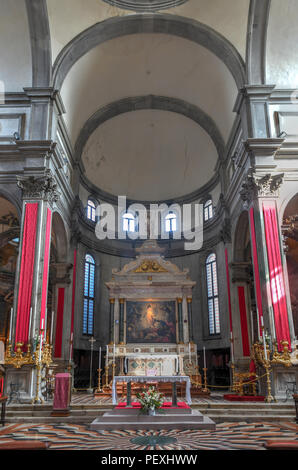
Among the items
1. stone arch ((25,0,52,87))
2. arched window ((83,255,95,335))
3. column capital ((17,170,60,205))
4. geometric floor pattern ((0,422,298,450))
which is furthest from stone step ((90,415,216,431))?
stone arch ((25,0,52,87))

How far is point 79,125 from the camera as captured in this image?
1978 centimetres

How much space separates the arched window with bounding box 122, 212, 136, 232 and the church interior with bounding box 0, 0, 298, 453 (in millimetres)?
98

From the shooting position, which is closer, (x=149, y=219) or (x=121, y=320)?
(x=121, y=320)

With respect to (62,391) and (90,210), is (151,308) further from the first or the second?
(62,391)

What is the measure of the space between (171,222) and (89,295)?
22.6 ft

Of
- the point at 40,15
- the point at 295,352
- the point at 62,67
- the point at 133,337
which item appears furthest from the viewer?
the point at 133,337

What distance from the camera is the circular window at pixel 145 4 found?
1605 centimetres

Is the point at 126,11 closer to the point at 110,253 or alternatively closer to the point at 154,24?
the point at 154,24

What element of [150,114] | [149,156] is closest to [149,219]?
[149,156]

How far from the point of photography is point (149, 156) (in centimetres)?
2341

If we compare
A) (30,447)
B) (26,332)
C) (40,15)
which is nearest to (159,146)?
(40,15)

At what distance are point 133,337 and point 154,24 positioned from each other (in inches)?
545

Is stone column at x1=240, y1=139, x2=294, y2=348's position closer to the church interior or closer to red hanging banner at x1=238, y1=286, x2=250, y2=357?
the church interior

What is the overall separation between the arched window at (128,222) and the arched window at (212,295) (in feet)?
17.0
